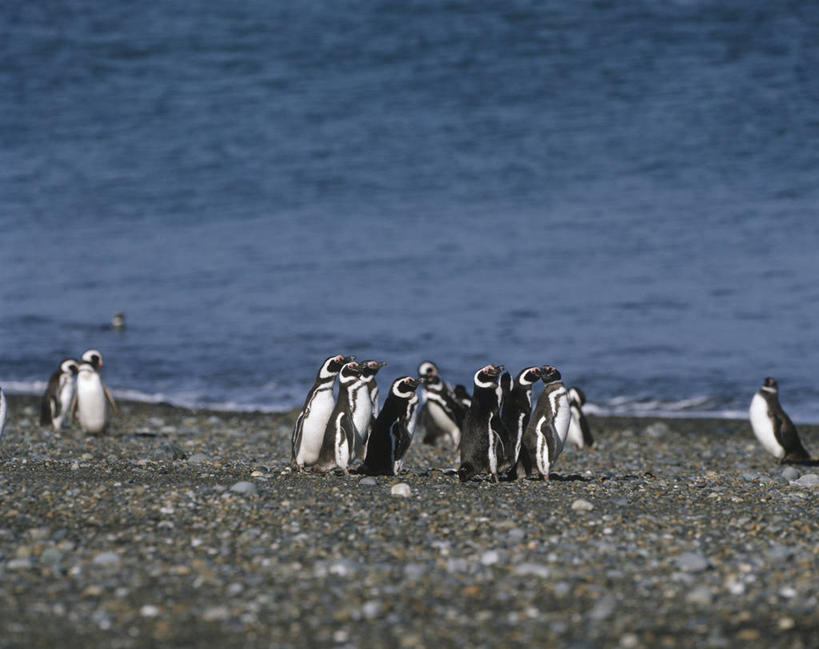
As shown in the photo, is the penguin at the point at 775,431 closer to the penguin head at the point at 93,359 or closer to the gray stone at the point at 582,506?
the gray stone at the point at 582,506

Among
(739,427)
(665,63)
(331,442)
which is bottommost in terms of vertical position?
(739,427)

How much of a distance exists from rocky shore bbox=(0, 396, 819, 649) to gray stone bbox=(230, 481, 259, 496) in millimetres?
13

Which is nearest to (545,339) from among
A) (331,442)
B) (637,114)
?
(331,442)

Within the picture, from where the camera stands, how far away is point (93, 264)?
→ 2381 cm

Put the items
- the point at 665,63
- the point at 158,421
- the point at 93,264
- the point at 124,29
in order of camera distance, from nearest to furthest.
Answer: the point at 158,421 < the point at 93,264 < the point at 665,63 < the point at 124,29

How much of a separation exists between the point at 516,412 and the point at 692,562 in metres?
3.21

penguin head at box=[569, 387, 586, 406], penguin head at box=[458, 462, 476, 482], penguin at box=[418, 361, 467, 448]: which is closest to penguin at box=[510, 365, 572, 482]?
penguin head at box=[458, 462, 476, 482]

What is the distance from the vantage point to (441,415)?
12.5 metres

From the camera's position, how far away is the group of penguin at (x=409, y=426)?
896 centimetres

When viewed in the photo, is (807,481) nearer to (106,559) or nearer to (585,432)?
(585,432)

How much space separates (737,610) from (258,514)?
2.73 m

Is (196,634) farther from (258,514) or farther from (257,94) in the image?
(257,94)

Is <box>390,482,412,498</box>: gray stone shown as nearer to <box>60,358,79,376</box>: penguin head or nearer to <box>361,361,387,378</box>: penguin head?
<box>361,361,387,378</box>: penguin head

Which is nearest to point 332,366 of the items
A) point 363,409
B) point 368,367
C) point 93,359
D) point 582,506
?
point 368,367
